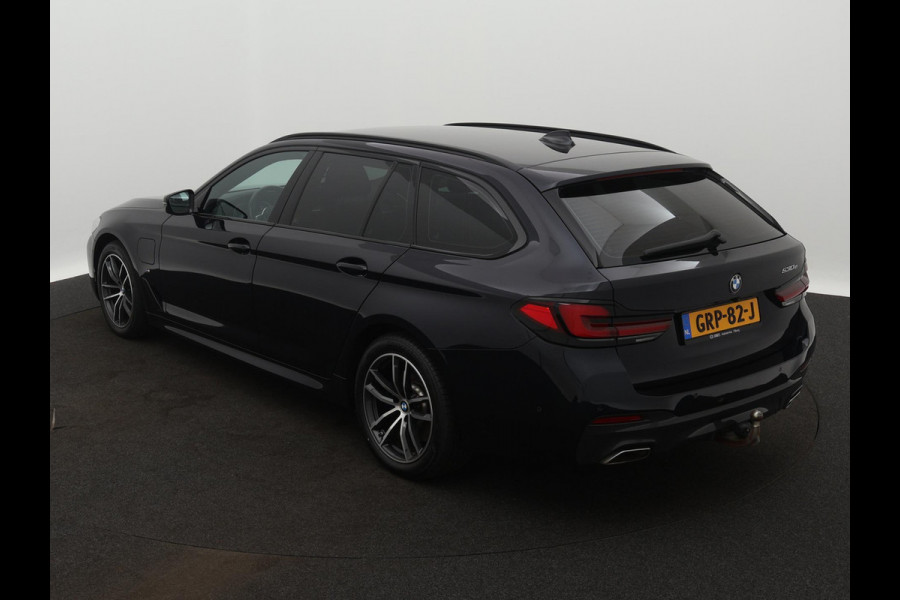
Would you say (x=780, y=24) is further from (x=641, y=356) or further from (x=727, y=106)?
Result: (x=641, y=356)

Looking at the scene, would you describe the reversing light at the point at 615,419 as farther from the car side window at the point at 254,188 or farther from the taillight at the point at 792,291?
the car side window at the point at 254,188

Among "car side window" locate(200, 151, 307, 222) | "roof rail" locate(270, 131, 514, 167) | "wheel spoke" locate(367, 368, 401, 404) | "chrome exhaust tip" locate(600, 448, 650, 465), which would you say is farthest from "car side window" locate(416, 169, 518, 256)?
"car side window" locate(200, 151, 307, 222)

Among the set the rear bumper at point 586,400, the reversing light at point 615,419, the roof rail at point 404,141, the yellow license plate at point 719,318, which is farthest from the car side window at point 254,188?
the yellow license plate at point 719,318

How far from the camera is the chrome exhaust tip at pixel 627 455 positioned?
12.3ft

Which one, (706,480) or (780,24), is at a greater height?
(780,24)

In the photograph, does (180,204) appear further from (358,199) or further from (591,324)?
(591,324)

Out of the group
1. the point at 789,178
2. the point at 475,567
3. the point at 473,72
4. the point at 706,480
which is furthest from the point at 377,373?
the point at 473,72

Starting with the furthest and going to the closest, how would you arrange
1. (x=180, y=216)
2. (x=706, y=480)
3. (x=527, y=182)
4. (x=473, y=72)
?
(x=473, y=72) → (x=180, y=216) → (x=706, y=480) → (x=527, y=182)

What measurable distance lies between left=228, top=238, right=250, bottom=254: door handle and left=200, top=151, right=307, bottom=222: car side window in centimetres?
14

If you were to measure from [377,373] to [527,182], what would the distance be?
1156 mm

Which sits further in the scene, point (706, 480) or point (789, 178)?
point (789, 178)

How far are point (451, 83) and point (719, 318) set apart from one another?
23.2 feet

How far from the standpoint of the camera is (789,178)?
8562mm

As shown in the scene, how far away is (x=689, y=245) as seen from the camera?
3.93 m
